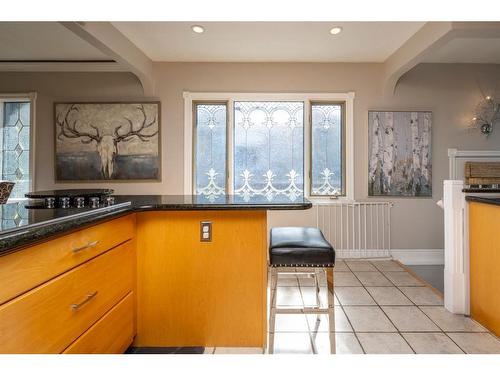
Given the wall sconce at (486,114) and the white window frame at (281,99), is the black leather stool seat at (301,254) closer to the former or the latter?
the white window frame at (281,99)

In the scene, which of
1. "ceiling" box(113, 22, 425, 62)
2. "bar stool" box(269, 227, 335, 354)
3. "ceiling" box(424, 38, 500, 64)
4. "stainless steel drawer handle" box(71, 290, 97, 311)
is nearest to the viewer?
"stainless steel drawer handle" box(71, 290, 97, 311)

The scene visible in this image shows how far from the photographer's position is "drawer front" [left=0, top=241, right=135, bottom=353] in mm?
816

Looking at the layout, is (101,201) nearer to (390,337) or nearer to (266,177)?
(390,337)

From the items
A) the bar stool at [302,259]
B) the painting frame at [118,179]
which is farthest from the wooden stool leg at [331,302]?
the painting frame at [118,179]

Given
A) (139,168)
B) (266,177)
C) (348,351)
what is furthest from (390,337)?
(139,168)

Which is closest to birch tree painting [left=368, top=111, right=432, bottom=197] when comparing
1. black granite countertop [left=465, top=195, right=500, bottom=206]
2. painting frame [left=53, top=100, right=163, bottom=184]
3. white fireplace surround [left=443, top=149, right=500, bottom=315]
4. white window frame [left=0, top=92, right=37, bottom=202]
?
white fireplace surround [left=443, top=149, right=500, bottom=315]

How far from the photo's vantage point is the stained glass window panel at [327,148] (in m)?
3.92

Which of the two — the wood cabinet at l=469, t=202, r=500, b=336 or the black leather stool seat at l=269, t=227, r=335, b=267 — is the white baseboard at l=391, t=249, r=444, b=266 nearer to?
the wood cabinet at l=469, t=202, r=500, b=336

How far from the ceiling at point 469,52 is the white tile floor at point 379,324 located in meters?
2.64

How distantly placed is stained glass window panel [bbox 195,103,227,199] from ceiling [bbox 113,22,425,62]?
28.7 inches

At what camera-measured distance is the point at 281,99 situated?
3.85 meters

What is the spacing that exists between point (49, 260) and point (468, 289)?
274 centimetres

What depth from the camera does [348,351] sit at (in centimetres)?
178

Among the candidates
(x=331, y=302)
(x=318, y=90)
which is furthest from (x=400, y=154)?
(x=331, y=302)
